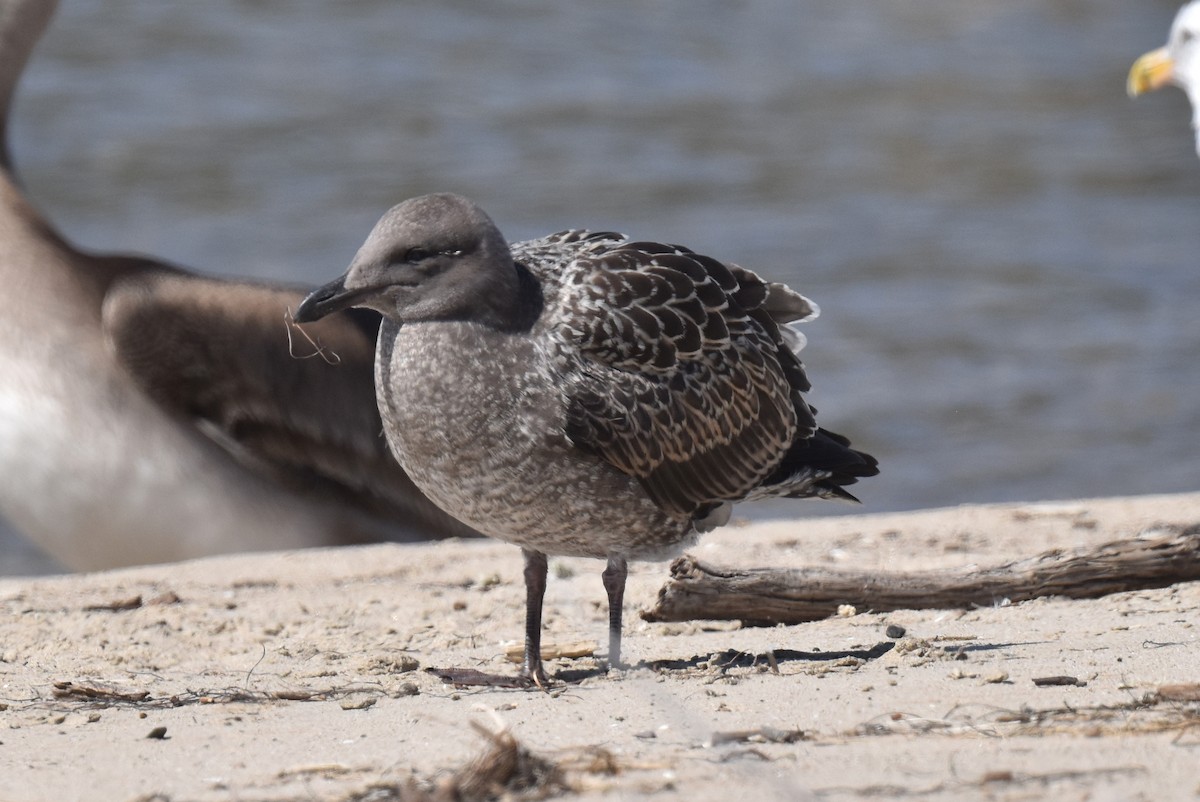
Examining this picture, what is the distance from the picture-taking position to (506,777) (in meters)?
3.02

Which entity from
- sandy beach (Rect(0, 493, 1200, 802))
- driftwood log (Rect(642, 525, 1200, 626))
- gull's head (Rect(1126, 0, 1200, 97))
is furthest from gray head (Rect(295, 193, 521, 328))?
gull's head (Rect(1126, 0, 1200, 97))

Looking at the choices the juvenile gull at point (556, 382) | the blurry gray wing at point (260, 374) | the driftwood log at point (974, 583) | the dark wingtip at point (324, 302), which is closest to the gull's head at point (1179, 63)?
the blurry gray wing at point (260, 374)

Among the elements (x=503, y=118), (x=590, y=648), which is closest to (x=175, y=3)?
(x=503, y=118)

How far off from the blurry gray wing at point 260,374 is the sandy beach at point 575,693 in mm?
1122

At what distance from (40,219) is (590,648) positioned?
3778 mm

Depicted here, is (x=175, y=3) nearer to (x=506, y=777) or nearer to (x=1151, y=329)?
(x=1151, y=329)

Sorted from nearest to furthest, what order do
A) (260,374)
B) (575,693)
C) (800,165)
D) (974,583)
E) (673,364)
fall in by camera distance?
(575,693) → (673,364) → (974,583) → (260,374) → (800,165)

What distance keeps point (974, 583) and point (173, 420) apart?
3.42 meters

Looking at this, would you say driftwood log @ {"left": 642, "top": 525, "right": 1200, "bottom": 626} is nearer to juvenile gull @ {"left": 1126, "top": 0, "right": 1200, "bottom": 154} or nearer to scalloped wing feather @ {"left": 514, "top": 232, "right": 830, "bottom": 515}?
scalloped wing feather @ {"left": 514, "top": 232, "right": 830, "bottom": 515}

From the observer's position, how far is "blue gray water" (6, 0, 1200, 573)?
32.2ft

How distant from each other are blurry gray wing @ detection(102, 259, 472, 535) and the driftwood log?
8.45 feet

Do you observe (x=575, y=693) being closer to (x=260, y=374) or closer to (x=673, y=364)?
(x=673, y=364)

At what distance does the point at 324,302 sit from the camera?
12.9 feet

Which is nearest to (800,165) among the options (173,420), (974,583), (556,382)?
(173,420)
